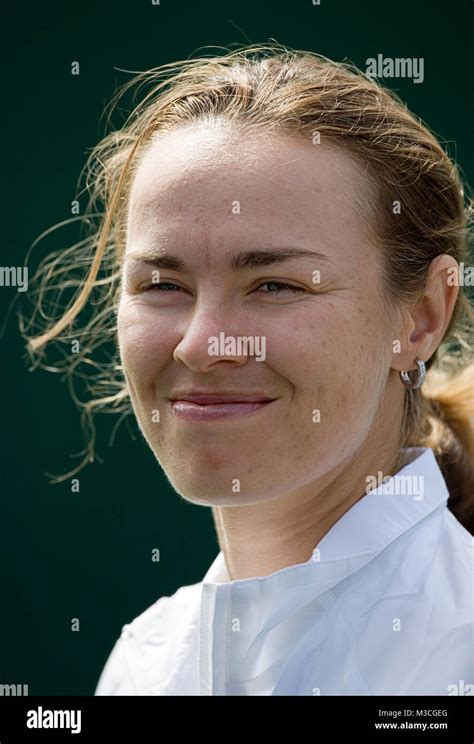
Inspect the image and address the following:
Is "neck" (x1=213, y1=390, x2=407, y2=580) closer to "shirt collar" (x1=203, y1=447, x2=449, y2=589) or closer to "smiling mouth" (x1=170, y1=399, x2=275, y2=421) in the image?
"shirt collar" (x1=203, y1=447, x2=449, y2=589)

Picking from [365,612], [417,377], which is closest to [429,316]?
[417,377]

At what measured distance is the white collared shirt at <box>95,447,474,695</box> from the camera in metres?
1.54

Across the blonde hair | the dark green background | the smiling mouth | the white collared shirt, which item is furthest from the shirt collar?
the dark green background

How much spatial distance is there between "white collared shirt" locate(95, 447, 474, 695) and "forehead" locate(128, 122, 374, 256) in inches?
18.1

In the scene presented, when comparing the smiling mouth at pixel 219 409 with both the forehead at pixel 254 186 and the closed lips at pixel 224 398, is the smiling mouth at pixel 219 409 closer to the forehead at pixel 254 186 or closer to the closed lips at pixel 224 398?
the closed lips at pixel 224 398

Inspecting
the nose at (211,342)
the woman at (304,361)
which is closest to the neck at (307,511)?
the woman at (304,361)

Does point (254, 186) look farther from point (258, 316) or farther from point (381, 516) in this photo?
point (381, 516)

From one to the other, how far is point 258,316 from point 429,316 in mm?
349

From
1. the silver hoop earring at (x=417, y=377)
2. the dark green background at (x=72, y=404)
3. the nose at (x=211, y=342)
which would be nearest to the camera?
the nose at (x=211, y=342)

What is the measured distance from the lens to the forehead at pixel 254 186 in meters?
1.55

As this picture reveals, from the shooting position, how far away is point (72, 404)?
3.99m
